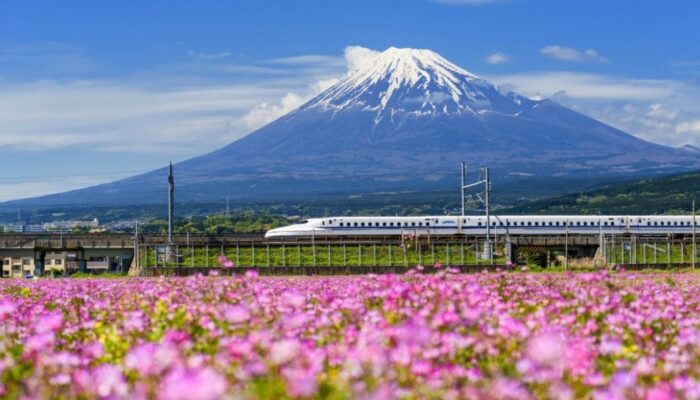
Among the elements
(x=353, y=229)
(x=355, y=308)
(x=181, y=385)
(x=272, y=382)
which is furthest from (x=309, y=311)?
(x=353, y=229)

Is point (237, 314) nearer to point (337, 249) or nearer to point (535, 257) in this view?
point (535, 257)

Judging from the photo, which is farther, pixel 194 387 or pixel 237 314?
pixel 237 314

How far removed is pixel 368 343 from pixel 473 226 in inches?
2924

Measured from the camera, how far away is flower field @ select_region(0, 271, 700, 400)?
20.7 ft

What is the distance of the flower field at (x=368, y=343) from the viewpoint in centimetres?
632

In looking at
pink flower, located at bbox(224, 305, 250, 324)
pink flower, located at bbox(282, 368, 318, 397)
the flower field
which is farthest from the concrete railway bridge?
pink flower, located at bbox(282, 368, 318, 397)

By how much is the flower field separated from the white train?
66.5 meters

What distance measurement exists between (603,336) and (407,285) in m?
1.98

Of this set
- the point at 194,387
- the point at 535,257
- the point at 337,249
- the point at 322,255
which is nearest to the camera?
the point at 194,387

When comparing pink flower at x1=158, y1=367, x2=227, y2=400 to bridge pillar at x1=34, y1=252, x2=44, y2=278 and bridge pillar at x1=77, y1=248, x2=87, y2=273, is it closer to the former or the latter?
bridge pillar at x1=77, y1=248, x2=87, y2=273

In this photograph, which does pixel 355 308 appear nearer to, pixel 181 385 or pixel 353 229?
pixel 181 385

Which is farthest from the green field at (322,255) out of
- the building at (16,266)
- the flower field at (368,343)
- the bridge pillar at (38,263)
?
the flower field at (368,343)

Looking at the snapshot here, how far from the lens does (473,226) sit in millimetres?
81312

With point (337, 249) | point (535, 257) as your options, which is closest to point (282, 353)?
point (535, 257)
